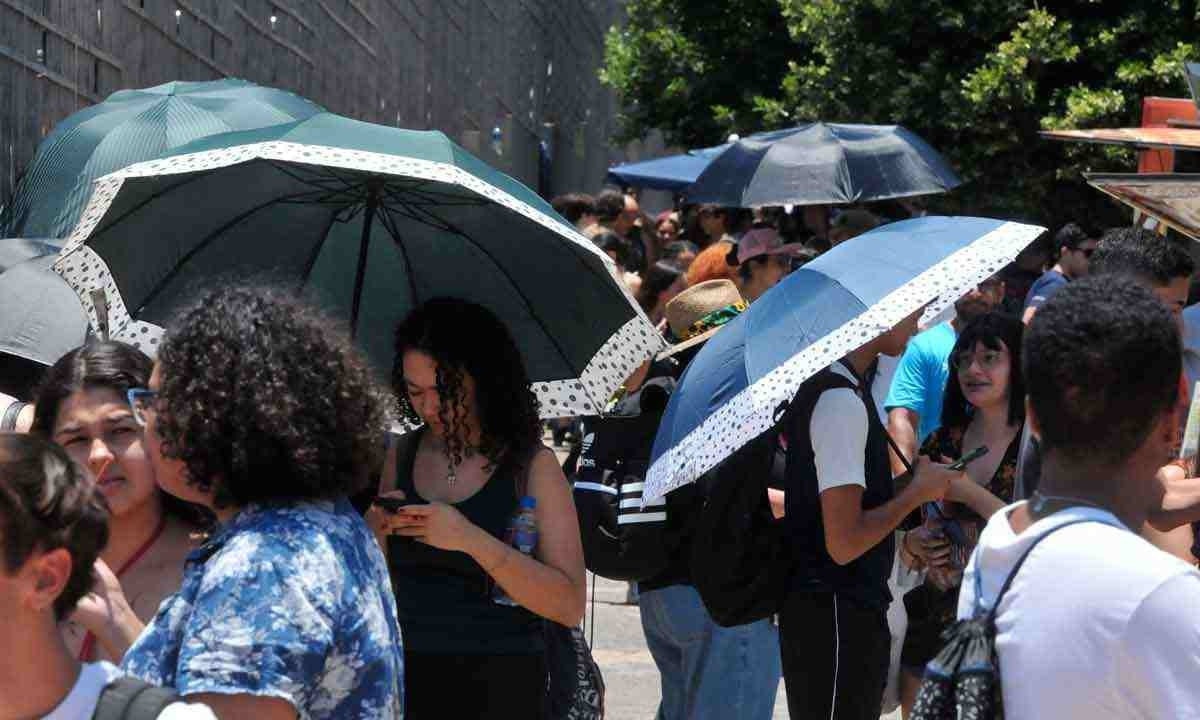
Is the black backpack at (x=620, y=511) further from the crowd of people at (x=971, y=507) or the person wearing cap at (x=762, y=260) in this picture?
the person wearing cap at (x=762, y=260)

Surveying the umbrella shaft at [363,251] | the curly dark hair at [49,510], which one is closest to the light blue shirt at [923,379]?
the umbrella shaft at [363,251]

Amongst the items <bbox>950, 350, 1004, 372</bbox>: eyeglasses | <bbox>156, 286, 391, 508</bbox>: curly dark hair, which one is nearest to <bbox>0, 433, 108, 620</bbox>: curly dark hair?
<bbox>156, 286, 391, 508</bbox>: curly dark hair

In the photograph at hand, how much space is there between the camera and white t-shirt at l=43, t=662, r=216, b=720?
7.96 ft

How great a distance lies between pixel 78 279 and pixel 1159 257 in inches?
140

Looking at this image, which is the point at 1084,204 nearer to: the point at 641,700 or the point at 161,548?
the point at 641,700

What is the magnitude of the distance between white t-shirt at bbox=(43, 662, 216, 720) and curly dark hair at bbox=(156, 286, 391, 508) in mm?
412

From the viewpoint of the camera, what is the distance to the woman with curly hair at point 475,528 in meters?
4.12

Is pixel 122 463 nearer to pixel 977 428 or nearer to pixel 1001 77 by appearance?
pixel 977 428

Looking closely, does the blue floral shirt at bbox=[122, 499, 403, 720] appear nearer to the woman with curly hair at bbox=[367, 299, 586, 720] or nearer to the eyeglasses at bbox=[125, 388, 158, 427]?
the eyeglasses at bbox=[125, 388, 158, 427]

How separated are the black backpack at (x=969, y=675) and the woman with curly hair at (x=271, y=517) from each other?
0.85 metres

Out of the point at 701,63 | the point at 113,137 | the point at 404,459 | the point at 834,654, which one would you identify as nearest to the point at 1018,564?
the point at 404,459

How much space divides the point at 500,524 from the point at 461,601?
8.0 inches

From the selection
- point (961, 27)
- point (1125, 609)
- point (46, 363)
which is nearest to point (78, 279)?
point (46, 363)

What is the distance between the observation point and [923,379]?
23.1ft
